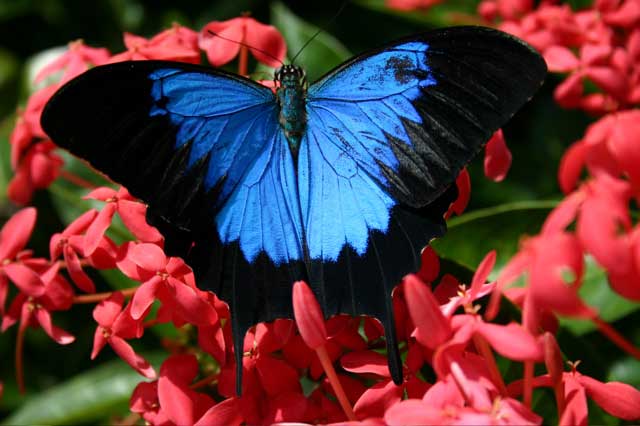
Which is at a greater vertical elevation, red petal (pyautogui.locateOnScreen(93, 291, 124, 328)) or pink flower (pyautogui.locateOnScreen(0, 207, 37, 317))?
pink flower (pyautogui.locateOnScreen(0, 207, 37, 317))

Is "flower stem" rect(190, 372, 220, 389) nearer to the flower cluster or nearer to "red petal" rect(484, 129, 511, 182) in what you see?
the flower cluster

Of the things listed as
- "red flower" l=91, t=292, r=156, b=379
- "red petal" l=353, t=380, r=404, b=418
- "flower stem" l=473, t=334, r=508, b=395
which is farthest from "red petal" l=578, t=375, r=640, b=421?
"red flower" l=91, t=292, r=156, b=379

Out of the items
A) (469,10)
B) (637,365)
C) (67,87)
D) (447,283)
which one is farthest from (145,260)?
(469,10)

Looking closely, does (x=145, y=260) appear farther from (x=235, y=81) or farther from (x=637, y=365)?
(x=637, y=365)

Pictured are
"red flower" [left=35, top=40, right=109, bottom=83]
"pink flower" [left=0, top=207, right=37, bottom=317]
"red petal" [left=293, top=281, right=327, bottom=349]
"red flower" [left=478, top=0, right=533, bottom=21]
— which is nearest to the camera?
"red petal" [left=293, top=281, right=327, bottom=349]

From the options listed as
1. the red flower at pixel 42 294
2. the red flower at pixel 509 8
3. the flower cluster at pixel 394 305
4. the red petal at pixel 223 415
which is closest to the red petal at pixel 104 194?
the flower cluster at pixel 394 305

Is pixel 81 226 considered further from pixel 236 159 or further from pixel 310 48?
pixel 310 48

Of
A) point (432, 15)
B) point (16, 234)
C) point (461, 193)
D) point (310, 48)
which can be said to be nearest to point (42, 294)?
point (16, 234)
